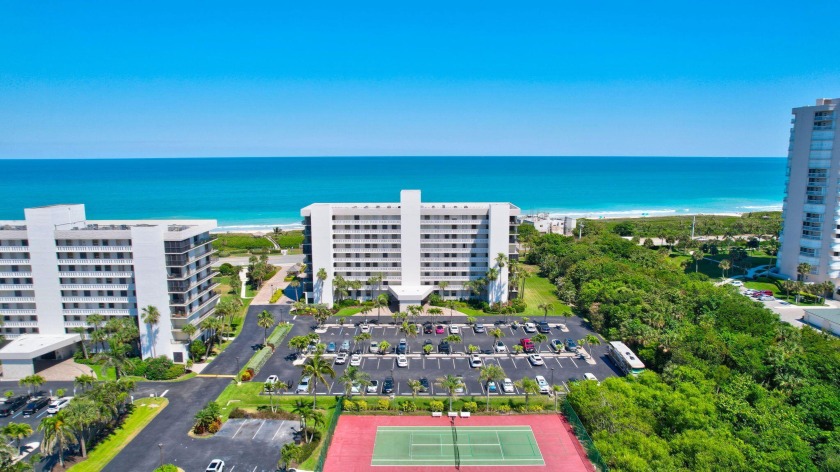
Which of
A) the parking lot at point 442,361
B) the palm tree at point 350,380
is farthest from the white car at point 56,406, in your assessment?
the palm tree at point 350,380

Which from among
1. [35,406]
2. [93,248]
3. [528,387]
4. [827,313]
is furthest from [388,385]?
[827,313]

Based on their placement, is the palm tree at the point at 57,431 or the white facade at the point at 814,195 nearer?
the palm tree at the point at 57,431

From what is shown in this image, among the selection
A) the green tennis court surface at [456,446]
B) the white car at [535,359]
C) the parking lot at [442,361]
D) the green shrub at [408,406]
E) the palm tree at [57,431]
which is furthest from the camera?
the white car at [535,359]

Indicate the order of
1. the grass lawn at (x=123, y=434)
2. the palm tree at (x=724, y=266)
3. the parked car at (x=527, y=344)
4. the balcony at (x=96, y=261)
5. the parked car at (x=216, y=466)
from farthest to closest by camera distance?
the palm tree at (x=724, y=266) → the parked car at (x=527, y=344) → the balcony at (x=96, y=261) → the grass lawn at (x=123, y=434) → the parked car at (x=216, y=466)

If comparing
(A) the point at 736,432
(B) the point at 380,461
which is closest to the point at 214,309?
(B) the point at 380,461

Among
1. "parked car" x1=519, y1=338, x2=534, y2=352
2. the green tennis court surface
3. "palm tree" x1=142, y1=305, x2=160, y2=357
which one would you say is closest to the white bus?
"parked car" x1=519, y1=338, x2=534, y2=352

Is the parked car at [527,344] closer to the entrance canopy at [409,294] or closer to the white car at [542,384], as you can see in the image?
the white car at [542,384]

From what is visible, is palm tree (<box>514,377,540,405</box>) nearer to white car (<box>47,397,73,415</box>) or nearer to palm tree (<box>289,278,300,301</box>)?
white car (<box>47,397,73,415</box>)

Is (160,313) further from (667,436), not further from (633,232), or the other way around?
(633,232)
